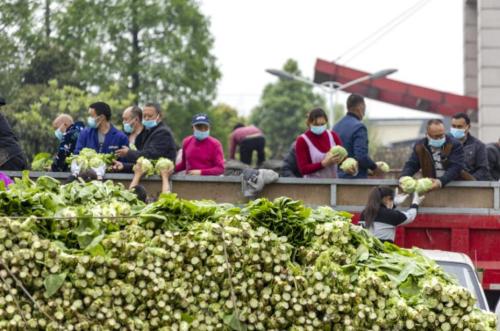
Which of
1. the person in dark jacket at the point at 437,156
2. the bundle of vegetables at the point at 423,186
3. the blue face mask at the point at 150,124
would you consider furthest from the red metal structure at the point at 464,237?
the blue face mask at the point at 150,124

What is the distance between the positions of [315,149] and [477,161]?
1.93 m

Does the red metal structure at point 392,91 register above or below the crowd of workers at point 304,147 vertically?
above

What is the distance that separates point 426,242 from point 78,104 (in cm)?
2499

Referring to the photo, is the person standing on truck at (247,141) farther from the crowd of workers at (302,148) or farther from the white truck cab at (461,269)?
the white truck cab at (461,269)

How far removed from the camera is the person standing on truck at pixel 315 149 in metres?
15.2

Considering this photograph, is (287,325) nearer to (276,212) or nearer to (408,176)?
(276,212)

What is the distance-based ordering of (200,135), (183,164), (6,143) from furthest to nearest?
(183,164) → (200,135) → (6,143)

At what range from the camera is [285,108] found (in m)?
96.8

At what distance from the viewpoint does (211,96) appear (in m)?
48.1

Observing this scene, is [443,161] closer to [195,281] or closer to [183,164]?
[183,164]

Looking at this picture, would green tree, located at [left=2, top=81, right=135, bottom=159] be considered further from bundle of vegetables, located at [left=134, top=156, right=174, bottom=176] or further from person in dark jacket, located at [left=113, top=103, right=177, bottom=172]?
bundle of vegetables, located at [left=134, top=156, right=174, bottom=176]

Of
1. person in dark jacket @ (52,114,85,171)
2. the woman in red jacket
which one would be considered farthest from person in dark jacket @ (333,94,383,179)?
person in dark jacket @ (52,114,85,171)

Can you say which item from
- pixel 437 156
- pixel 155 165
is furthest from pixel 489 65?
pixel 155 165

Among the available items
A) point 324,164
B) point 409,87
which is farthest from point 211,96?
point 324,164
